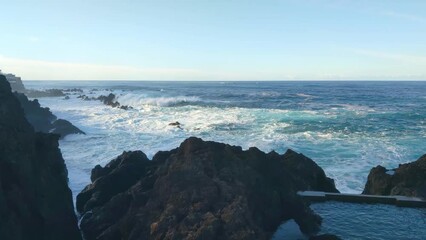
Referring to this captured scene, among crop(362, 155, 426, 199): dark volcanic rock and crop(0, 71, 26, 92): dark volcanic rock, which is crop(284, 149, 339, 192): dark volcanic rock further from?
crop(0, 71, 26, 92): dark volcanic rock

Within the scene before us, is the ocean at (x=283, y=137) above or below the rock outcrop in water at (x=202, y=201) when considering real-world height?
below

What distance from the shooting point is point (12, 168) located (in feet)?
35.6

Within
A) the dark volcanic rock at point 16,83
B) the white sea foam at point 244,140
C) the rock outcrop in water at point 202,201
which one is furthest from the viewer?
the dark volcanic rock at point 16,83

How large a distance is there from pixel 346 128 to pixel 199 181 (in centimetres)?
2954

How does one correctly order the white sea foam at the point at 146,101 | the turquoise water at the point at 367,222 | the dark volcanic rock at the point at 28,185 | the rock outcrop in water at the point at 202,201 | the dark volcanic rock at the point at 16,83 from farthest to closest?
the dark volcanic rock at the point at 16,83, the white sea foam at the point at 146,101, the turquoise water at the point at 367,222, the dark volcanic rock at the point at 28,185, the rock outcrop in water at the point at 202,201

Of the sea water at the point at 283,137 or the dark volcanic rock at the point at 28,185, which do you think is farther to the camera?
the sea water at the point at 283,137

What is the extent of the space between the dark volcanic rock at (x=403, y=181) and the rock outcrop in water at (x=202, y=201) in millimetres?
5206

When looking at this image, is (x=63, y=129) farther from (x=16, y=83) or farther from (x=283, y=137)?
(x=16, y=83)

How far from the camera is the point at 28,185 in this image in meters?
11.1

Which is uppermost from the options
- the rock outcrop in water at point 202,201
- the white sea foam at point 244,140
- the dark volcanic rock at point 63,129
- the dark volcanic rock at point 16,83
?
the dark volcanic rock at point 16,83

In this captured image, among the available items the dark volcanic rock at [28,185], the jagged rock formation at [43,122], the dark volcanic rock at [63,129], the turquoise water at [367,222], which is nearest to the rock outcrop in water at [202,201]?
the turquoise water at [367,222]

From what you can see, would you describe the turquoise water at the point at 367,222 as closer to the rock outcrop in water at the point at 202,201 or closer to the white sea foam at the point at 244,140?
the rock outcrop in water at the point at 202,201

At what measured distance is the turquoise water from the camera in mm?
12023

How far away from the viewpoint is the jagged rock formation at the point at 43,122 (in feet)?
118
